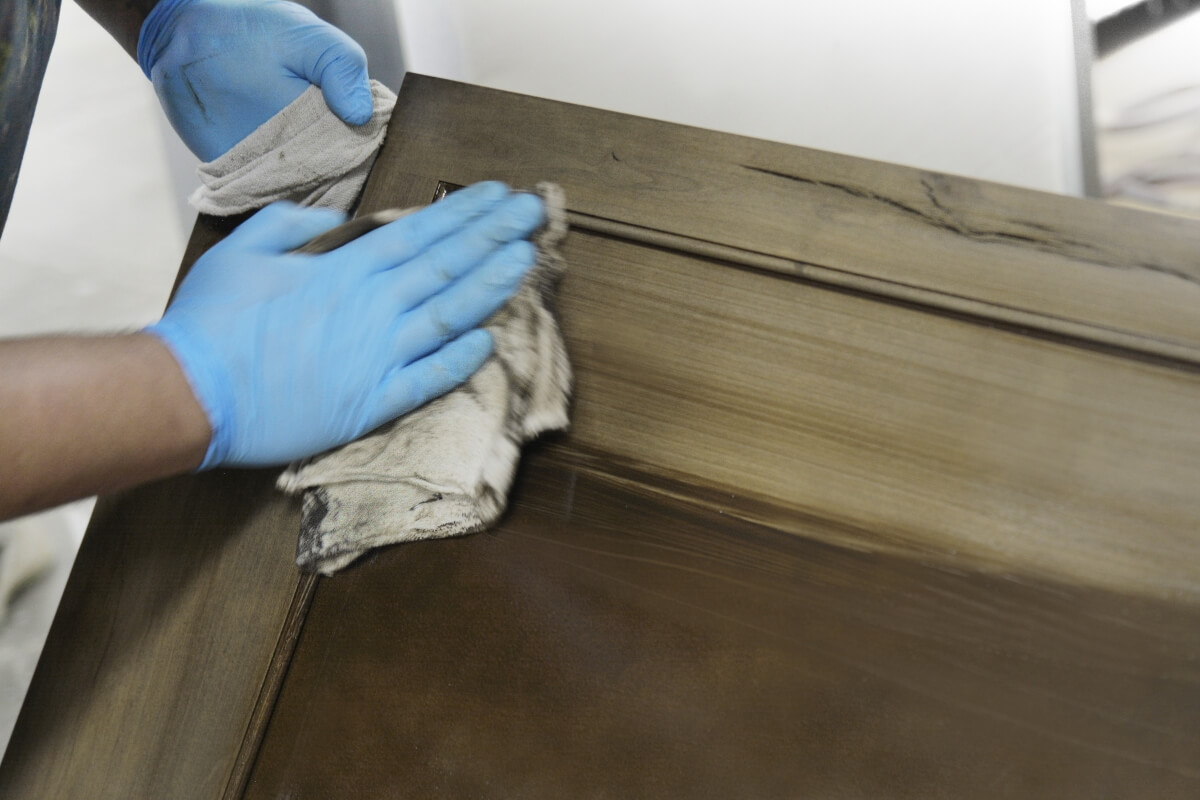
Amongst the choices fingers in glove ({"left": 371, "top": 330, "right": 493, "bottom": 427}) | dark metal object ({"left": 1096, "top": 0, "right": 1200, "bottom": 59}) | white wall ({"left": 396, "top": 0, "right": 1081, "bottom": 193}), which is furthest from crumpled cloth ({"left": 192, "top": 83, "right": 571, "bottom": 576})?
dark metal object ({"left": 1096, "top": 0, "right": 1200, "bottom": 59})

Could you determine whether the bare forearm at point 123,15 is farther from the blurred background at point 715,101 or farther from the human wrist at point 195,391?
the human wrist at point 195,391

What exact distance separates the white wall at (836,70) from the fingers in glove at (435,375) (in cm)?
63

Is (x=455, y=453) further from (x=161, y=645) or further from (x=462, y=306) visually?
(x=161, y=645)

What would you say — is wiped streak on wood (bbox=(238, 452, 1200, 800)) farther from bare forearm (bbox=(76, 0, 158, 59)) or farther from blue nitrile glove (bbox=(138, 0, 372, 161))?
bare forearm (bbox=(76, 0, 158, 59))

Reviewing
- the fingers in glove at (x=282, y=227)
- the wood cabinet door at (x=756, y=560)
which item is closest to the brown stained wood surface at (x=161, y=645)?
the wood cabinet door at (x=756, y=560)

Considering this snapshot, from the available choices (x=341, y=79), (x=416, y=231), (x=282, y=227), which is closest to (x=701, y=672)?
(x=416, y=231)

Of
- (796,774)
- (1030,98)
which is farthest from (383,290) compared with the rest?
(1030,98)

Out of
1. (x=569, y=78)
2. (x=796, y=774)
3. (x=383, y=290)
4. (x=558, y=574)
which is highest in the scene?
(x=569, y=78)

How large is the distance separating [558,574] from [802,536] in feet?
0.71

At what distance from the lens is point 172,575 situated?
745 millimetres

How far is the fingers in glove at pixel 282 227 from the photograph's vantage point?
28.9 inches

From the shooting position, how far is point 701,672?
2.04 feet

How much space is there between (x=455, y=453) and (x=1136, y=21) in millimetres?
1107

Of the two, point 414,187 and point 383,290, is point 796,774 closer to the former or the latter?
point 383,290
